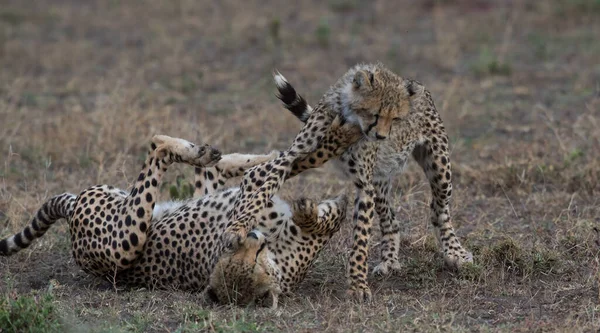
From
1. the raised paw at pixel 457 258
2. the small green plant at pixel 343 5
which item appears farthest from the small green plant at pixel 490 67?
the raised paw at pixel 457 258

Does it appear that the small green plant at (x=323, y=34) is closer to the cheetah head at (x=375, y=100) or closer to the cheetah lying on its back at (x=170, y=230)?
the cheetah lying on its back at (x=170, y=230)

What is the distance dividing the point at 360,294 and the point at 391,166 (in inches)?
33.1

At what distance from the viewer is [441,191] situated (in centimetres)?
568

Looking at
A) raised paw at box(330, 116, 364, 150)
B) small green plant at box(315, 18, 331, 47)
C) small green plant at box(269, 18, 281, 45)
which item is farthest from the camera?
small green plant at box(315, 18, 331, 47)

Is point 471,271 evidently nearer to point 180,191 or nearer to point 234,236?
point 234,236

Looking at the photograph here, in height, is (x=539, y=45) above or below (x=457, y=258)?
above

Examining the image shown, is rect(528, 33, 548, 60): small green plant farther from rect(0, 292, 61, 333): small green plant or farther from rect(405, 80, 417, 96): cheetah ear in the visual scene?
rect(0, 292, 61, 333): small green plant

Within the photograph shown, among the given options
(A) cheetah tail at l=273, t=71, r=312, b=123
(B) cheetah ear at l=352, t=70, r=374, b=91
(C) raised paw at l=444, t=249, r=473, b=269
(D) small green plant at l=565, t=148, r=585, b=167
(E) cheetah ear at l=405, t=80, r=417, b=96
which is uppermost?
(B) cheetah ear at l=352, t=70, r=374, b=91

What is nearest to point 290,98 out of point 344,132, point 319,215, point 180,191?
point 344,132

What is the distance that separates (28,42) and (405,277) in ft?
23.2

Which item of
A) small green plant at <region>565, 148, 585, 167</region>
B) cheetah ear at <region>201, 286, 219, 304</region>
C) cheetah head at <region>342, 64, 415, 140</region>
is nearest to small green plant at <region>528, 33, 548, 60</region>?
small green plant at <region>565, 148, 585, 167</region>

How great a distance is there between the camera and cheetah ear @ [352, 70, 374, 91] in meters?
5.10

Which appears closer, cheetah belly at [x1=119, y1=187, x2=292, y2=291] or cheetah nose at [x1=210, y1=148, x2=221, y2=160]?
cheetah belly at [x1=119, y1=187, x2=292, y2=291]

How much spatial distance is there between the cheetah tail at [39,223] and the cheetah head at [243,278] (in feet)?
3.62
